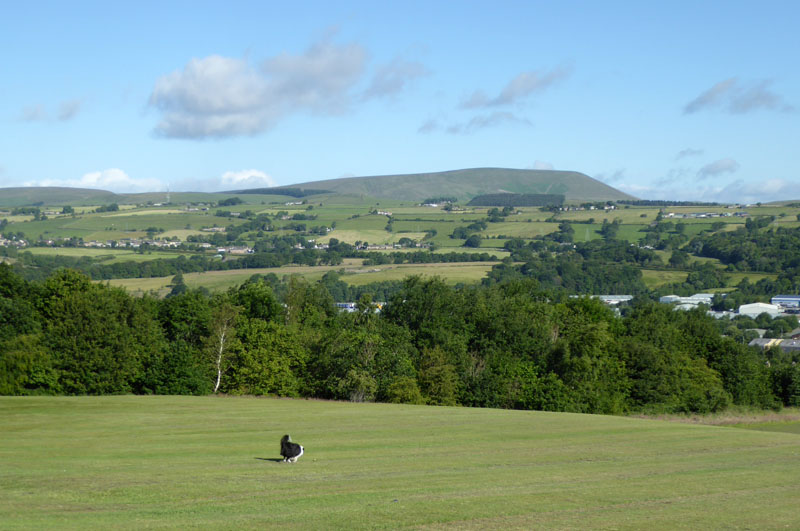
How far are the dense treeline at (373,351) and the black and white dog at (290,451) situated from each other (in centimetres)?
4214

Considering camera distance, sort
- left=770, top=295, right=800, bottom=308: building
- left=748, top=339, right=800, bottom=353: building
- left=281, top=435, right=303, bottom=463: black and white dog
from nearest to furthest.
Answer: left=281, top=435, right=303, bottom=463: black and white dog
left=748, top=339, right=800, bottom=353: building
left=770, top=295, right=800, bottom=308: building

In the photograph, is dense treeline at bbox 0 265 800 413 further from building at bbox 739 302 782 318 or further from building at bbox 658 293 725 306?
building at bbox 739 302 782 318

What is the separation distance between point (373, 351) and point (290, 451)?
150ft

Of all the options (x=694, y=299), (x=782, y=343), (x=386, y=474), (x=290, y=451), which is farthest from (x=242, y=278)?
(x=386, y=474)

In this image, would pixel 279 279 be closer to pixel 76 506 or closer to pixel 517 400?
pixel 517 400

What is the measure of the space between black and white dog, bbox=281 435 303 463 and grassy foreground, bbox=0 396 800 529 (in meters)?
0.40

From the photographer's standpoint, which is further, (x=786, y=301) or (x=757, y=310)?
(x=786, y=301)

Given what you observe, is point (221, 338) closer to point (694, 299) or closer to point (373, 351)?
point (373, 351)

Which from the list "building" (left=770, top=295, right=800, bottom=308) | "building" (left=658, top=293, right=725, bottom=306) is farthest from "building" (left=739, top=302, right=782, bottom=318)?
"building" (left=770, top=295, right=800, bottom=308)

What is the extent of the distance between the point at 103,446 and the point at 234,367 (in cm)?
4147

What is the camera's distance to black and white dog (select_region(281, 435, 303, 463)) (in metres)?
27.5

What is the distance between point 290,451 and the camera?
1085 inches

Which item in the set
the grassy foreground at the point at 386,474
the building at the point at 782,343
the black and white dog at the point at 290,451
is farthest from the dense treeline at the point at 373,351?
the building at the point at 782,343

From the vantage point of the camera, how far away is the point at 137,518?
60.1ft
